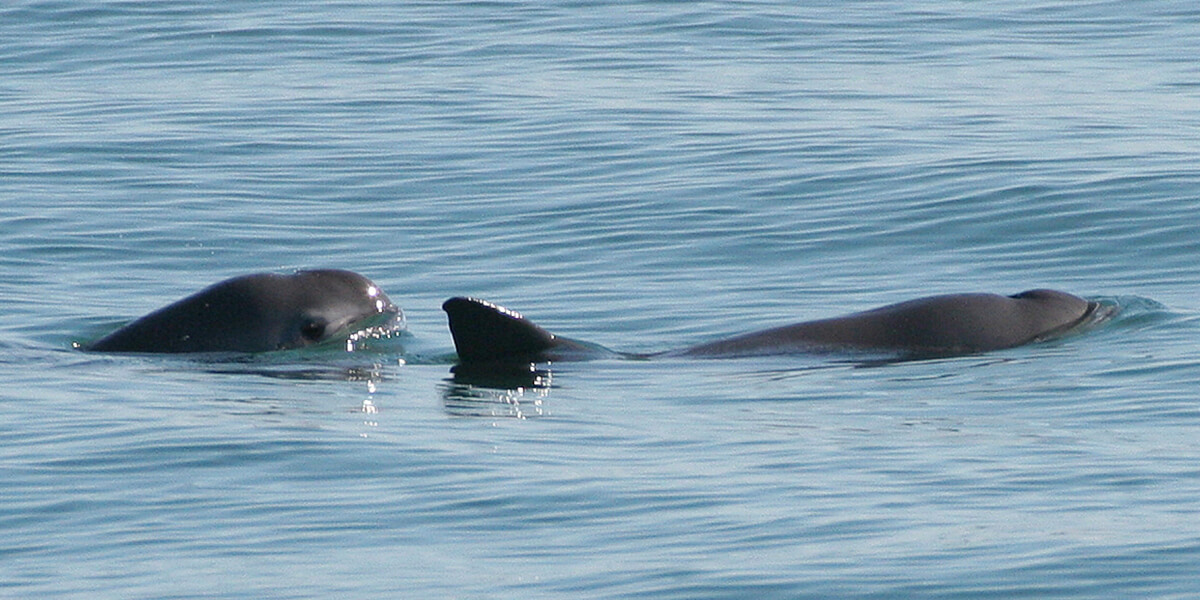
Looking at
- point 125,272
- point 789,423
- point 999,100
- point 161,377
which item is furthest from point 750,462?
point 999,100

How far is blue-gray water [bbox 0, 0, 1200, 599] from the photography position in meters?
9.48

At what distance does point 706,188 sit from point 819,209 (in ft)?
4.44

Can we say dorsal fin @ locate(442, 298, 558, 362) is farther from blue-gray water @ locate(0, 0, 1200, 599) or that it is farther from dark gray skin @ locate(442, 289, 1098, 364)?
blue-gray water @ locate(0, 0, 1200, 599)

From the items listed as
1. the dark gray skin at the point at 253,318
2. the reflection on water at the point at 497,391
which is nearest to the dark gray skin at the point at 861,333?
the reflection on water at the point at 497,391

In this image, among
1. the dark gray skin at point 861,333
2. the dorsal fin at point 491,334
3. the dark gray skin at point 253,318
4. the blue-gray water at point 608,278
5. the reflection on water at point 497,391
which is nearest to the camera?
the blue-gray water at point 608,278

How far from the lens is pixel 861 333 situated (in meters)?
14.1

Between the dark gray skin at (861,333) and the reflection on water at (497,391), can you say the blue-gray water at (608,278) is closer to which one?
the reflection on water at (497,391)

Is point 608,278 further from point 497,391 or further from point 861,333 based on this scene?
point 497,391

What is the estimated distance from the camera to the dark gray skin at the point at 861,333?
13.9 meters

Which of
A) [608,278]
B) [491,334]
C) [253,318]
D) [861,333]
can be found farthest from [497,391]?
[608,278]

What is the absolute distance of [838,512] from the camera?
985 cm

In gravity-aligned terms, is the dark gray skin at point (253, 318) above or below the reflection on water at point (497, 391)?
Answer: above

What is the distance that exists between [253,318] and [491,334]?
1549 millimetres

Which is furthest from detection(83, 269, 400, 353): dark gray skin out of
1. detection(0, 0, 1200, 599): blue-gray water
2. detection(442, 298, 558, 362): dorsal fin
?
detection(442, 298, 558, 362): dorsal fin
